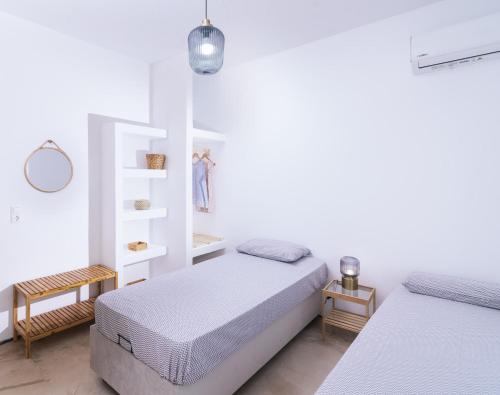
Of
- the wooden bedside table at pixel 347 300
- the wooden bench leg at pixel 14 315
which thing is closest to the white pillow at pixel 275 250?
the wooden bedside table at pixel 347 300

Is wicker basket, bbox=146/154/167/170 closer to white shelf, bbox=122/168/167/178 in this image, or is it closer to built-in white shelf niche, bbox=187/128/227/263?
white shelf, bbox=122/168/167/178

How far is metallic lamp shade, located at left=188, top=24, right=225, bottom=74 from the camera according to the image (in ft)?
5.20

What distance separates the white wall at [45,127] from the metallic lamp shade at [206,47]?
1.79 m

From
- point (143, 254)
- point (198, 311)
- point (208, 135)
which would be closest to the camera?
Result: point (198, 311)

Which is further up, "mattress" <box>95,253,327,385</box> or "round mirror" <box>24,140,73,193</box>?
"round mirror" <box>24,140,73,193</box>

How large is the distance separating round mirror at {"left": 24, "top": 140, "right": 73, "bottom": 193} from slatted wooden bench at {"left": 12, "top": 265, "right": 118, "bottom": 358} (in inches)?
31.1

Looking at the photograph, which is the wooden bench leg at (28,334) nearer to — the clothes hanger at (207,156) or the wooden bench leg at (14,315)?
the wooden bench leg at (14,315)

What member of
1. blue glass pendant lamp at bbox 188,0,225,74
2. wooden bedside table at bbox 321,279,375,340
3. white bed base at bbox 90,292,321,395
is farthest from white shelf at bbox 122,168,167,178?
wooden bedside table at bbox 321,279,375,340

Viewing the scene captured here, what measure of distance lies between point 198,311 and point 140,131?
77.4 inches

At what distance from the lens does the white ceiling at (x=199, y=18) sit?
2.27m

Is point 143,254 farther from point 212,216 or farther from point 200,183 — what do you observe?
point 200,183

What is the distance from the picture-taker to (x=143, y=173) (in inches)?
122

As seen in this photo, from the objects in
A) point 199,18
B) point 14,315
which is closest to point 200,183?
point 199,18

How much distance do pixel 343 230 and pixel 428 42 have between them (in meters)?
1.60
